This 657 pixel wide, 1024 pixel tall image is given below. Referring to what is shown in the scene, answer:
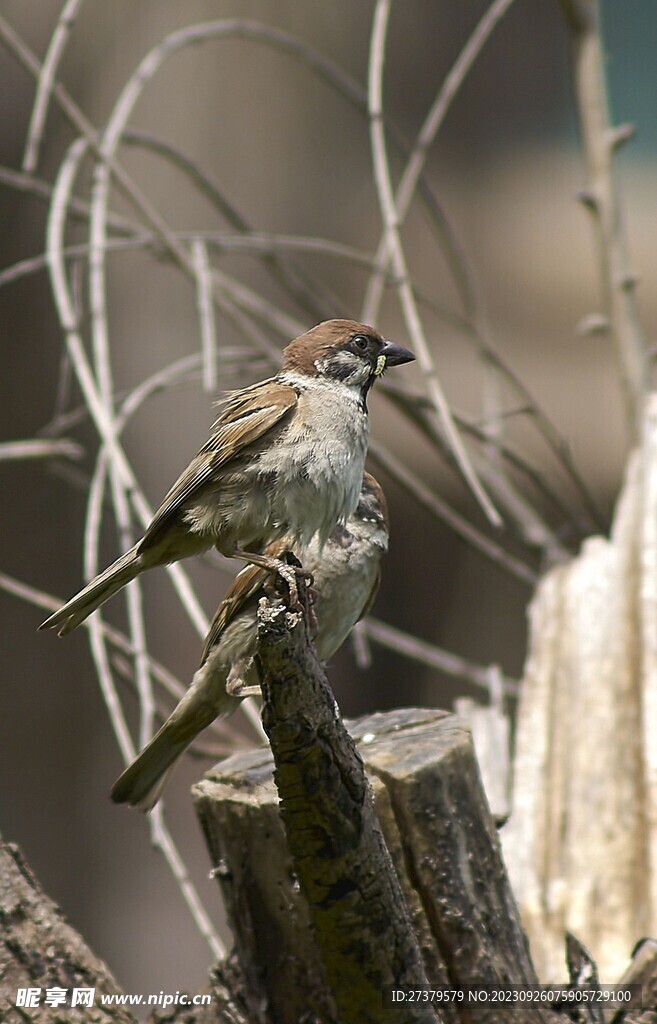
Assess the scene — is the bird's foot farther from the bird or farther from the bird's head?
the bird's head

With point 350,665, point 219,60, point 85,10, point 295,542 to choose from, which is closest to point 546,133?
point 219,60

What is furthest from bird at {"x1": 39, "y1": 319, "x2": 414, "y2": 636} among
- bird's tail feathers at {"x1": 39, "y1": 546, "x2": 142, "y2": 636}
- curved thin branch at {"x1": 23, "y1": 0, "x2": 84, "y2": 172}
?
curved thin branch at {"x1": 23, "y1": 0, "x2": 84, "y2": 172}

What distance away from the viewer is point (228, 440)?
2.32 meters

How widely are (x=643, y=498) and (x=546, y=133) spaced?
3.07 meters

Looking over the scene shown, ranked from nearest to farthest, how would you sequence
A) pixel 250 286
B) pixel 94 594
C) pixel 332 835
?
pixel 332 835
pixel 94 594
pixel 250 286

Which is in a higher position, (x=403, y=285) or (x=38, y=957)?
(x=403, y=285)

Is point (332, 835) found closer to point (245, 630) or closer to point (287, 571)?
point (287, 571)

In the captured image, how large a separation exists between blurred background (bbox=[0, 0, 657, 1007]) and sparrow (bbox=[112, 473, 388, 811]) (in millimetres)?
2594

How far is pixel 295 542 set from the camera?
237 centimetres

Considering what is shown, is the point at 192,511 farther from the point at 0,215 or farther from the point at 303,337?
the point at 0,215

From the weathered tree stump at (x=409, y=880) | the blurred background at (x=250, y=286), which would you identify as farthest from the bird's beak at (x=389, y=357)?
the blurred background at (x=250, y=286)

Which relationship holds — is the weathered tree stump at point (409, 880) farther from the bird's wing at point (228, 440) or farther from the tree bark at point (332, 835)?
the bird's wing at point (228, 440)

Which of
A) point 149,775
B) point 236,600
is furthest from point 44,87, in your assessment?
point 149,775

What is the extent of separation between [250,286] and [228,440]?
150 inches
